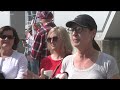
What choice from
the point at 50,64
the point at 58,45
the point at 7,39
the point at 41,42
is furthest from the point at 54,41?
the point at 41,42

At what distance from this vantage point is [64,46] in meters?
2.91

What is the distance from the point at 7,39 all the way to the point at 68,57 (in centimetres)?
72

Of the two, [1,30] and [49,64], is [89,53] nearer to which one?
[49,64]

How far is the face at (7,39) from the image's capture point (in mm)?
2713

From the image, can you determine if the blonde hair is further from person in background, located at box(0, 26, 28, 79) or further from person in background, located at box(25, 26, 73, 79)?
person in background, located at box(0, 26, 28, 79)

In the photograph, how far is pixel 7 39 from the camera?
2.73m

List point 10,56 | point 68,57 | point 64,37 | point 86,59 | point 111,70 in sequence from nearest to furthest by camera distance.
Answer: point 111,70, point 86,59, point 68,57, point 10,56, point 64,37

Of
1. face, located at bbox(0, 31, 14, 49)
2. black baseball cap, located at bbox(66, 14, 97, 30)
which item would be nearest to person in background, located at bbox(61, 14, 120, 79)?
black baseball cap, located at bbox(66, 14, 97, 30)

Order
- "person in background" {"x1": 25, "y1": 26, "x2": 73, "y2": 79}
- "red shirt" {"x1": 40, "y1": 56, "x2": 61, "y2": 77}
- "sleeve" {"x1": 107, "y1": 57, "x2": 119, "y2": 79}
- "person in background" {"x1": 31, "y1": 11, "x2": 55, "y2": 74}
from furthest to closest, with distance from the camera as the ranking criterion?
"person in background" {"x1": 31, "y1": 11, "x2": 55, "y2": 74}
"person in background" {"x1": 25, "y1": 26, "x2": 73, "y2": 79}
"red shirt" {"x1": 40, "y1": 56, "x2": 61, "y2": 77}
"sleeve" {"x1": 107, "y1": 57, "x2": 119, "y2": 79}

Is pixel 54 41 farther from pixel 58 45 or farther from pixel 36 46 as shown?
pixel 36 46

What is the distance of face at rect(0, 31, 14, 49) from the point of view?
2713 mm

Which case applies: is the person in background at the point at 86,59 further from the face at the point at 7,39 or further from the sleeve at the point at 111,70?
the face at the point at 7,39

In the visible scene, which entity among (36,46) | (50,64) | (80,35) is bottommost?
(36,46)
